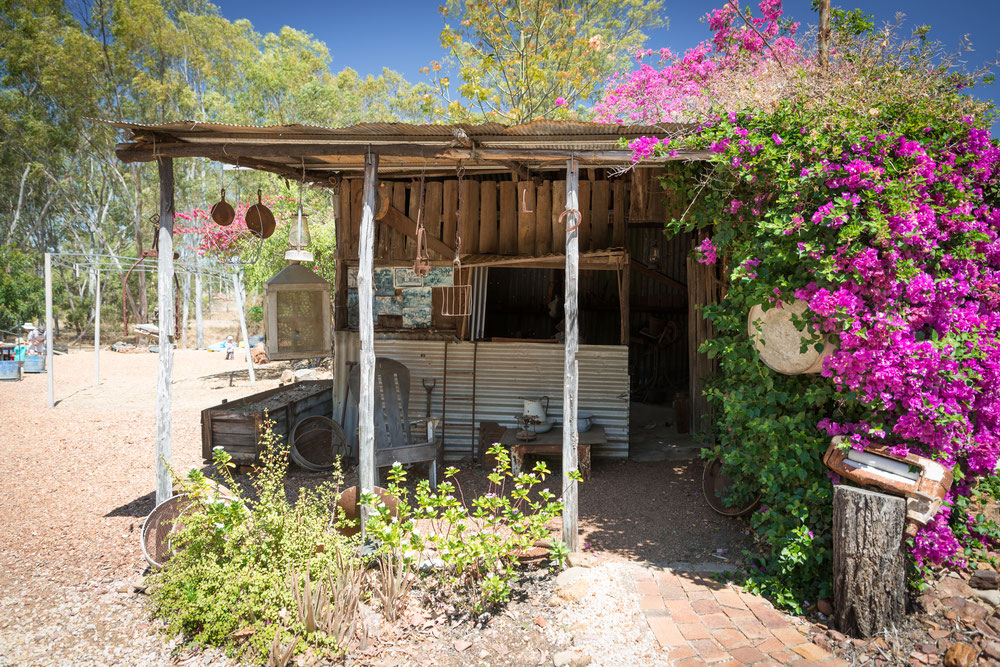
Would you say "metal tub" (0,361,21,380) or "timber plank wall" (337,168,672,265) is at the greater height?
"timber plank wall" (337,168,672,265)

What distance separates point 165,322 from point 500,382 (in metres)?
3.81

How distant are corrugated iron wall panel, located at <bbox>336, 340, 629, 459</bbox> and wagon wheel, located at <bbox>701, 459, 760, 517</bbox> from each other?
5.37 feet

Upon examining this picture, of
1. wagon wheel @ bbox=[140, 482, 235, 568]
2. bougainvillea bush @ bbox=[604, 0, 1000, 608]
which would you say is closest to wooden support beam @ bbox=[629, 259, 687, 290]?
bougainvillea bush @ bbox=[604, 0, 1000, 608]

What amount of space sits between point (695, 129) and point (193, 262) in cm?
2717

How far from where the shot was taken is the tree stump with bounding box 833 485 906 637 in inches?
133

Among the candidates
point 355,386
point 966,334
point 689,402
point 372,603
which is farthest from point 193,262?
point 966,334

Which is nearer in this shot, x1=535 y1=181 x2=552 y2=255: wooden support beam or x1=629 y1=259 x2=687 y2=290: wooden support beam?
x1=535 y1=181 x2=552 y2=255: wooden support beam

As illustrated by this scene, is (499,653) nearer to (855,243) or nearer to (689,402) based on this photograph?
(855,243)

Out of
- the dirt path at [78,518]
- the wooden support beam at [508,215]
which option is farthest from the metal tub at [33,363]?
the wooden support beam at [508,215]

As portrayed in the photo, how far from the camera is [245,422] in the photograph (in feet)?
20.2

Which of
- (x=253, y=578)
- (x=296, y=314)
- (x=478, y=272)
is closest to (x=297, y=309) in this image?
(x=296, y=314)

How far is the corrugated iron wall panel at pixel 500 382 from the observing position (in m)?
7.12

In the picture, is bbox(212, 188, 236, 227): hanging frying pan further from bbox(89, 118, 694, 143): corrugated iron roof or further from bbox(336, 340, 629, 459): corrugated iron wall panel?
bbox(336, 340, 629, 459): corrugated iron wall panel

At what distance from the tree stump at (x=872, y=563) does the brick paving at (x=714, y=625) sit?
0.35m
